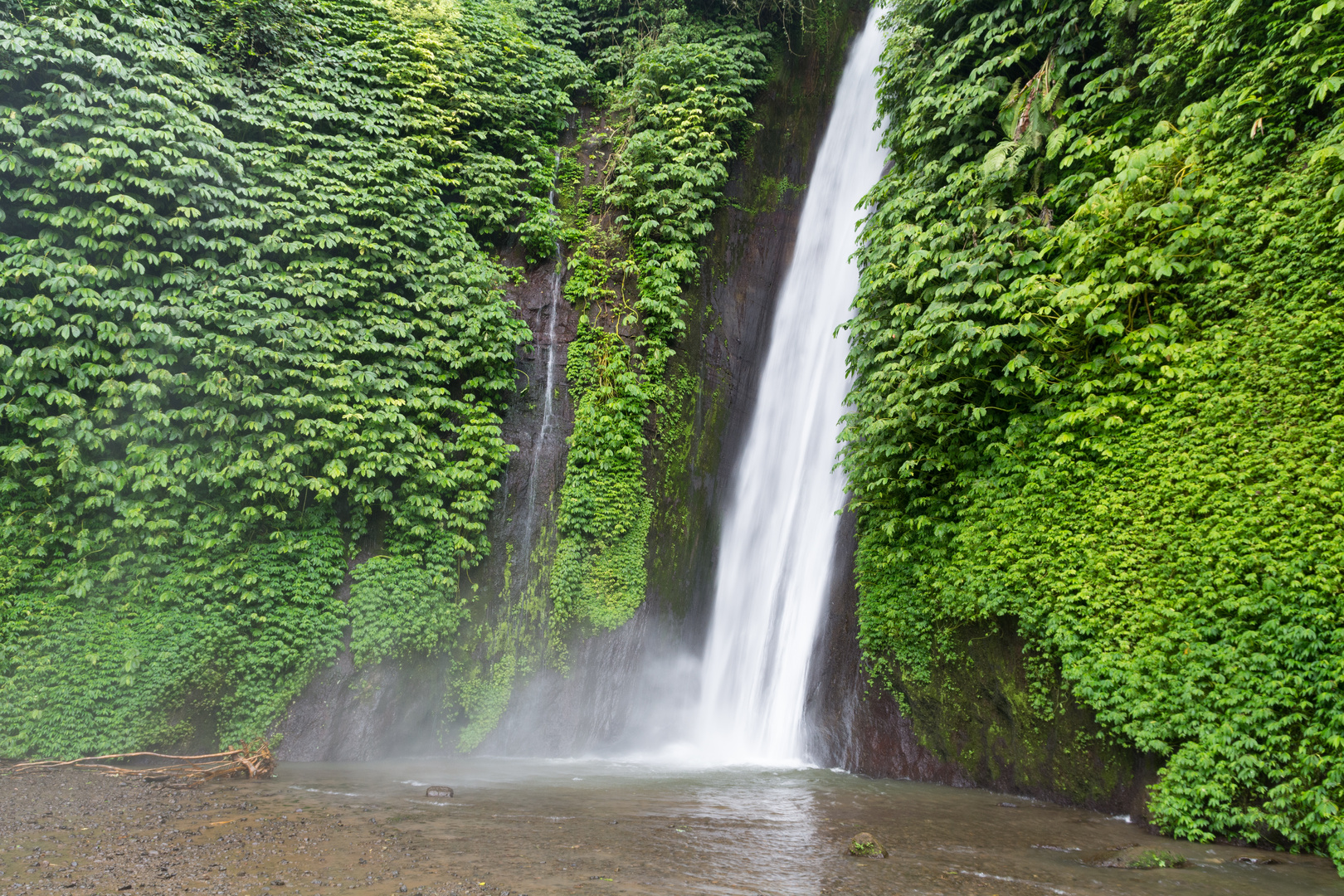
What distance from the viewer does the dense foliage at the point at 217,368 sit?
25.3ft

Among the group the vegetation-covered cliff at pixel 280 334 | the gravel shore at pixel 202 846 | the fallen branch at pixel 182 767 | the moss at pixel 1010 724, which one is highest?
the vegetation-covered cliff at pixel 280 334

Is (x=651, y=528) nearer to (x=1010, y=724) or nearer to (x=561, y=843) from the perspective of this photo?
(x=1010, y=724)

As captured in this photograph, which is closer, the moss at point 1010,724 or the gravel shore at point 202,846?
the gravel shore at point 202,846

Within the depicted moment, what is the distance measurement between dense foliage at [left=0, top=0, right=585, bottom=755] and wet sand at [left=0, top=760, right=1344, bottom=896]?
6.13ft

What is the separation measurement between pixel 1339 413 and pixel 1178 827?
3.24m

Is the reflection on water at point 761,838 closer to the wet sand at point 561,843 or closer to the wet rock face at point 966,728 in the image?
the wet sand at point 561,843

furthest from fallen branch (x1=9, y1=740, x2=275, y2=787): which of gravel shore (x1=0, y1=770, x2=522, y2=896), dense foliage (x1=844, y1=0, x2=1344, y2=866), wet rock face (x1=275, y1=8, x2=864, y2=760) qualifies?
dense foliage (x1=844, y1=0, x2=1344, y2=866)

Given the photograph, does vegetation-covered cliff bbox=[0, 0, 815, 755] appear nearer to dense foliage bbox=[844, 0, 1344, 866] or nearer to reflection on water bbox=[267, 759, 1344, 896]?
reflection on water bbox=[267, 759, 1344, 896]

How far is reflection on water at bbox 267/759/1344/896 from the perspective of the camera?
394 centimetres

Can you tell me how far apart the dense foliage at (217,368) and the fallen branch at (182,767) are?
10.7 inches

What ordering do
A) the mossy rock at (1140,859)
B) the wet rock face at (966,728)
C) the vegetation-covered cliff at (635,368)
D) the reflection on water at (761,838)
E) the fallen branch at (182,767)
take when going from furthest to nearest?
the fallen branch at (182,767) → the wet rock face at (966,728) → the vegetation-covered cliff at (635,368) → the mossy rock at (1140,859) → the reflection on water at (761,838)

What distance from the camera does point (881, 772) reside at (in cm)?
803

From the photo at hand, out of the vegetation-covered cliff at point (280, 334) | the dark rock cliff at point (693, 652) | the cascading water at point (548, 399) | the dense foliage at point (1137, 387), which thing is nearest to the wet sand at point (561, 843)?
the dark rock cliff at point (693, 652)

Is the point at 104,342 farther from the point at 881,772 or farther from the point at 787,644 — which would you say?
the point at 881,772
